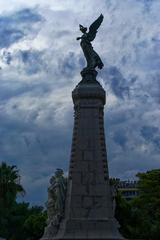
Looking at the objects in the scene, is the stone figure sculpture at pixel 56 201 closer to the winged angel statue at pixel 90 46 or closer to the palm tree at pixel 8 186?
the winged angel statue at pixel 90 46

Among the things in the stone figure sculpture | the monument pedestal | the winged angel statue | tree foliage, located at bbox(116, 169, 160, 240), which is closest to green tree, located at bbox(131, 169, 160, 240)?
tree foliage, located at bbox(116, 169, 160, 240)

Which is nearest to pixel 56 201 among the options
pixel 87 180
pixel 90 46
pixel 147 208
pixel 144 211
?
pixel 87 180

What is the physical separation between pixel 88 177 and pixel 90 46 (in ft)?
22.4

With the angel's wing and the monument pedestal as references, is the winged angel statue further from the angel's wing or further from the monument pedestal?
the monument pedestal

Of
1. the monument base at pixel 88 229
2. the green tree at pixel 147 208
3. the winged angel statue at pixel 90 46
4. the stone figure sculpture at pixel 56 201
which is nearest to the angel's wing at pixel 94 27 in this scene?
the winged angel statue at pixel 90 46

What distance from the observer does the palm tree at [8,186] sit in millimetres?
54094

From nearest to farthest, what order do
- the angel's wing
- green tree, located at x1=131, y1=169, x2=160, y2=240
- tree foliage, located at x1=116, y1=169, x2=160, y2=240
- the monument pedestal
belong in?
the monument pedestal → the angel's wing → tree foliage, located at x1=116, y1=169, x2=160, y2=240 → green tree, located at x1=131, y1=169, x2=160, y2=240

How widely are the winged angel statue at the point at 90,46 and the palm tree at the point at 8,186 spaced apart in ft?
91.1

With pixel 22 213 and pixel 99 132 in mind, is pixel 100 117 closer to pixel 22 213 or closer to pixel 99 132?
pixel 99 132

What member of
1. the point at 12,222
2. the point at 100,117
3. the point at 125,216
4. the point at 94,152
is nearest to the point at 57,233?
the point at 94,152

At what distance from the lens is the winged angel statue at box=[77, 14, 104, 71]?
2853cm

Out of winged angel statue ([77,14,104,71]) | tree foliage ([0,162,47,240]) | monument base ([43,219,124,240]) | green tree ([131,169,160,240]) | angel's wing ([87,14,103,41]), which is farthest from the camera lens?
tree foliage ([0,162,47,240])

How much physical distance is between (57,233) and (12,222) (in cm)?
2980

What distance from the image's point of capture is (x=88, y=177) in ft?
85.6
